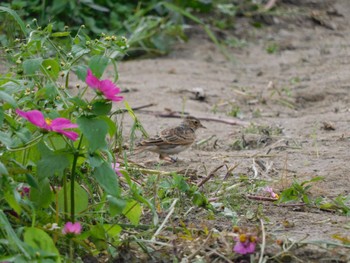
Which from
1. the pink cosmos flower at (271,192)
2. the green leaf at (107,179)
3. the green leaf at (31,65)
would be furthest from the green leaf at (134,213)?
the pink cosmos flower at (271,192)

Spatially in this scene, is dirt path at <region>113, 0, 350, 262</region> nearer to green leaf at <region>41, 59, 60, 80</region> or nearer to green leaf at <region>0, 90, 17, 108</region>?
green leaf at <region>41, 59, 60, 80</region>

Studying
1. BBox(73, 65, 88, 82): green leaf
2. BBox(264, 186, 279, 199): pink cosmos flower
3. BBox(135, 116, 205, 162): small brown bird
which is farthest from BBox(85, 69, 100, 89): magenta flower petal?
BBox(135, 116, 205, 162): small brown bird

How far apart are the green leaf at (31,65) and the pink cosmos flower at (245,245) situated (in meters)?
1.25

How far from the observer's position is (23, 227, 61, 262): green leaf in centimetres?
391

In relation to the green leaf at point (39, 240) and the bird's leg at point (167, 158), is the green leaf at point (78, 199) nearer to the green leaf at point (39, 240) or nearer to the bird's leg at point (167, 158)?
the green leaf at point (39, 240)

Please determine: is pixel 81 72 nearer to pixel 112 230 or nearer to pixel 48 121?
pixel 48 121

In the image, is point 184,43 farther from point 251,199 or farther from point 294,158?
point 251,199

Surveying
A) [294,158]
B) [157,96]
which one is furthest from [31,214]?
[157,96]

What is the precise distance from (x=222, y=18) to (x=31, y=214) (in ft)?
28.3

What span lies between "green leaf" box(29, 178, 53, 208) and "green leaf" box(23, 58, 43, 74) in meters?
0.52

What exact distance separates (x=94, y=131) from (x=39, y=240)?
21.0 inches

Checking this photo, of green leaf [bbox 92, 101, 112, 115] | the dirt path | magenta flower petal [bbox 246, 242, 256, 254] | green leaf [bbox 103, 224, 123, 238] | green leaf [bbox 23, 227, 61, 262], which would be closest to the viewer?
green leaf [bbox 23, 227, 61, 262]

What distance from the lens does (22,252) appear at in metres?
3.84

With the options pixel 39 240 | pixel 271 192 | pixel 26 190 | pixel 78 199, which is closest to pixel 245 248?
pixel 78 199
